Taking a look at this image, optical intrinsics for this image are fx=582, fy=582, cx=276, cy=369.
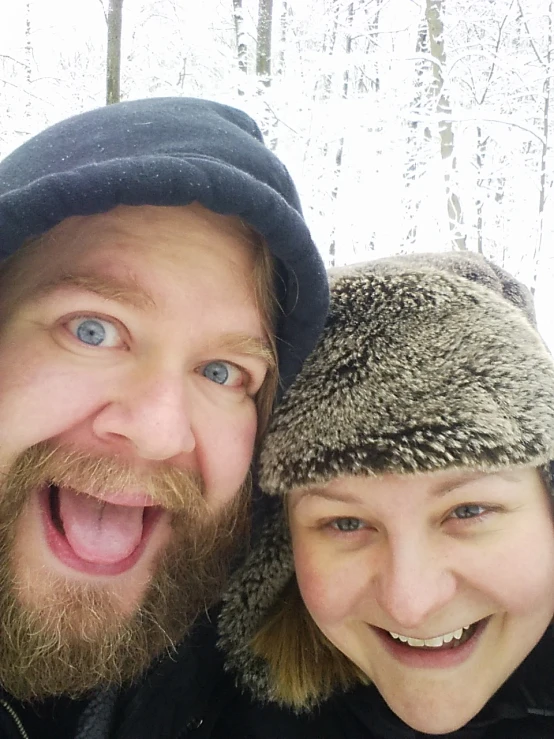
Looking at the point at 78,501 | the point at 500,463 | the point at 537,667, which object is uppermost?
the point at 500,463

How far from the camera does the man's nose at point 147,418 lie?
3.71 ft

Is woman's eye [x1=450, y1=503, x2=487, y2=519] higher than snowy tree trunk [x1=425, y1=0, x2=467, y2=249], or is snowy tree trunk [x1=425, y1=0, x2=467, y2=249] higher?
snowy tree trunk [x1=425, y1=0, x2=467, y2=249]

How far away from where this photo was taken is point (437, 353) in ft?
3.89

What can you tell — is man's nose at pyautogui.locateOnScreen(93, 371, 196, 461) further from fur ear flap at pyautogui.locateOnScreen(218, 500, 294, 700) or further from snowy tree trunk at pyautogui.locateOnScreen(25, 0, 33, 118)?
snowy tree trunk at pyautogui.locateOnScreen(25, 0, 33, 118)

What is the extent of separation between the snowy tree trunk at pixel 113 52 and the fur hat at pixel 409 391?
5427 millimetres

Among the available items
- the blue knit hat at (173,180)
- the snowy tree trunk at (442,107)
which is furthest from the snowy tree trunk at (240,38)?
the blue knit hat at (173,180)

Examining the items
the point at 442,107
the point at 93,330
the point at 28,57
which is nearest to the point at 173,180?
the point at 93,330

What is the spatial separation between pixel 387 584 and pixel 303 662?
39 centimetres

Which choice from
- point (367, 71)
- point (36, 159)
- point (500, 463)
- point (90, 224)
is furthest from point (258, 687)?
point (367, 71)

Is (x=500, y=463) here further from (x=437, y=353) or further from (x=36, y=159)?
(x=36, y=159)

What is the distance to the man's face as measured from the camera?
45.2 inches

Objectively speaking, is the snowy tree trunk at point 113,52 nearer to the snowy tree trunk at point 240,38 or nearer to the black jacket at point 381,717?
the snowy tree trunk at point 240,38

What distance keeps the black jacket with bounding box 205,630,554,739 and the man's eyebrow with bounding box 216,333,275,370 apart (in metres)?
0.83

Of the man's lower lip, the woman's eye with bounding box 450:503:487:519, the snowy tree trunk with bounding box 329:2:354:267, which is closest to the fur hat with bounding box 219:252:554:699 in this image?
the woman's eye with bounding box 450:503:487:519
